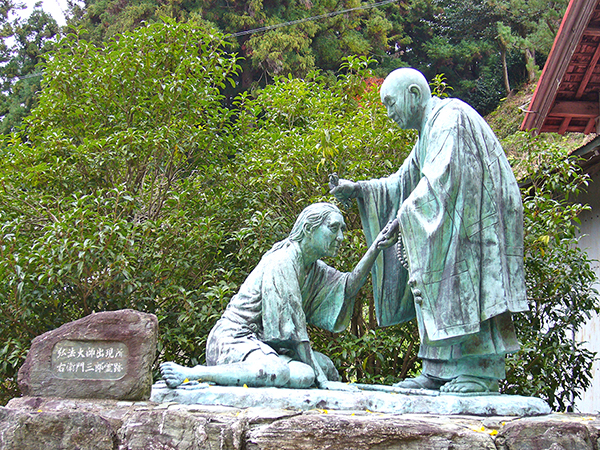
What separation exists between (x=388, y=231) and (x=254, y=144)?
378 centimetres

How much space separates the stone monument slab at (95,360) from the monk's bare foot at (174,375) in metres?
0.10

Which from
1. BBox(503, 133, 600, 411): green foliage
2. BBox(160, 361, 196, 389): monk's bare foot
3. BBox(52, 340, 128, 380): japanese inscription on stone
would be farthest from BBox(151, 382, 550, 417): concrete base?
BBox(503, 133, 600, 411): green foliage

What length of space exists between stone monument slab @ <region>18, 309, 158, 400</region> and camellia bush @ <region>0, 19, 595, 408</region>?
2016mm

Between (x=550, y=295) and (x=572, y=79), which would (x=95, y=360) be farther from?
(x=572, y=79)

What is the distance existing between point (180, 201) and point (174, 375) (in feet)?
10.6

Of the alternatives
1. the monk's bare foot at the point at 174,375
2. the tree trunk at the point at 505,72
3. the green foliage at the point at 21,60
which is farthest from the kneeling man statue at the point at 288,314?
the tree trunk at the point at 505,72

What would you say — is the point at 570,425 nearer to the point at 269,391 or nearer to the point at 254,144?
the point at 269,391

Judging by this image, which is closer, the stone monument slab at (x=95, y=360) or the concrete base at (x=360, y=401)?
the concrete base at (x=360, y=401)

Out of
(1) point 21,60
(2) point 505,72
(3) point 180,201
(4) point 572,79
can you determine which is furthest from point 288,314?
(2) point 505,72

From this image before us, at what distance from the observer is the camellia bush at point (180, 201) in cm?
561

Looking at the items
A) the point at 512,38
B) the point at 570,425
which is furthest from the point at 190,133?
the point at 512,38

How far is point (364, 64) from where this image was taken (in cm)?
699

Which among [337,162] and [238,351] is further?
[337,162]

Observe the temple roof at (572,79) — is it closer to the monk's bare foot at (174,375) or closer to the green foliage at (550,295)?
the green foliage at (550,295)
